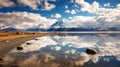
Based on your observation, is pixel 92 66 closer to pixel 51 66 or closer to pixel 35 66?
pixel 51 66

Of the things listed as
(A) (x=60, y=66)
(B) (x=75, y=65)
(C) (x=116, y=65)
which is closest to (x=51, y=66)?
(A) (x=60, y=66)

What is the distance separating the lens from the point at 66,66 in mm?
21812

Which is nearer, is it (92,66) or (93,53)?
(92,66)

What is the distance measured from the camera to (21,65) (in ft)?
73.6

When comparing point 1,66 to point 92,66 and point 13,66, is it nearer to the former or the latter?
point 13,66

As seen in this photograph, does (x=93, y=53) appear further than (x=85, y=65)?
Yes

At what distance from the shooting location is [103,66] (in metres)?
21.7

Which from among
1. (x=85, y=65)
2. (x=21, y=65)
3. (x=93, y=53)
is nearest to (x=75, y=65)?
(x=85, y=65)

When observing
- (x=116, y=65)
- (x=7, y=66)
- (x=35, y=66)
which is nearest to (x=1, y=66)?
(x=7, y=66)

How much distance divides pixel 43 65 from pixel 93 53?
12626 mm

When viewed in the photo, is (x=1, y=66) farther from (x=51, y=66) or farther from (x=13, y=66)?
(x=51, y=66)

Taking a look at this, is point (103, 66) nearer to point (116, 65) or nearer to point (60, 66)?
point (116, 65)

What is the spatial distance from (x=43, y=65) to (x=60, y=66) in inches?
85.5

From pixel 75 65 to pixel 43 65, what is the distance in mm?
3956
